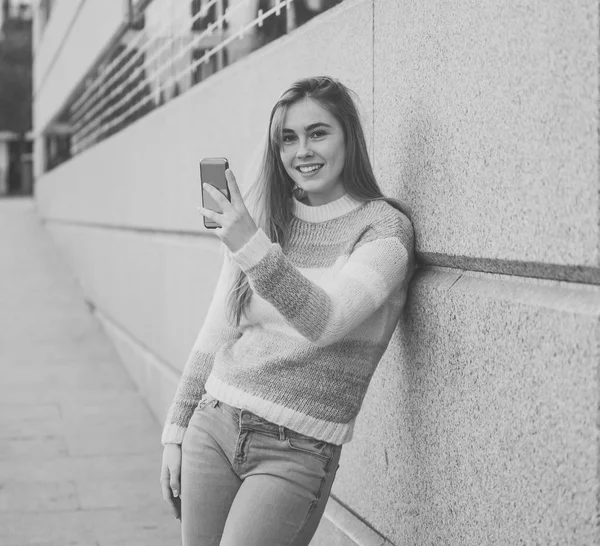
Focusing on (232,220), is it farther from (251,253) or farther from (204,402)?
(204,402)

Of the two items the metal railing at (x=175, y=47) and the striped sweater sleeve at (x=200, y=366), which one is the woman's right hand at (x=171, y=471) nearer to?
the striped sweater sleeve at (x=200, y=366)

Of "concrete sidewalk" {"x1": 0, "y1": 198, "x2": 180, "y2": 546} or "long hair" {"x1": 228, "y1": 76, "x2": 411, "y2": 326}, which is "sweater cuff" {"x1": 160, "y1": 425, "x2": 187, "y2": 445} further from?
"concrete sidewalk" {"x1": 0, "y1": 198, "x2": 180, "y2": 546}

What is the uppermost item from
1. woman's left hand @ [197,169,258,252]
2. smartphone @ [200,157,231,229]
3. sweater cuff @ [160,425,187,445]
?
smartphone @ [200,157,231,229]

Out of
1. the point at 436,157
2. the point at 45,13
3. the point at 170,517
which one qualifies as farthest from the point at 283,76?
the point at 45,13

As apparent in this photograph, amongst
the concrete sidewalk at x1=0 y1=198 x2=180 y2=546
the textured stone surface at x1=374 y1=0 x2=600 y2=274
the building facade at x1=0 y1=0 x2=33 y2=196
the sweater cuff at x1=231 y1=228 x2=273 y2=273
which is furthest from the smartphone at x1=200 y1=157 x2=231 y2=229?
the building facade at x1=0 y1=0 x2=33 y2=196

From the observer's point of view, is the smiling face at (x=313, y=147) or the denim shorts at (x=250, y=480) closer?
the denim shorts at (x=250, y=480)

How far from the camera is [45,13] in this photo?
65.4ft

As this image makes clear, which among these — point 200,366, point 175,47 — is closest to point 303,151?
point 200,366

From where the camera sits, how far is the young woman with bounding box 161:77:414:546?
8.29ft

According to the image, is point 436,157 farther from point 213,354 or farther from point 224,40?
point 224,40

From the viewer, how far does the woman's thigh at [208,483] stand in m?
2.65

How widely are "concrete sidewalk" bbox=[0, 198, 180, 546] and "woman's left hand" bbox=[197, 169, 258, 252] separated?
2.73 meters

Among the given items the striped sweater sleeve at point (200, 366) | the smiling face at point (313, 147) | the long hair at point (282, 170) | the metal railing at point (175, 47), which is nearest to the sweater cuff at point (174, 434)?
the striped sweater sleeve at point (200, 366)

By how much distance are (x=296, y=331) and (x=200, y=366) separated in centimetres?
47
